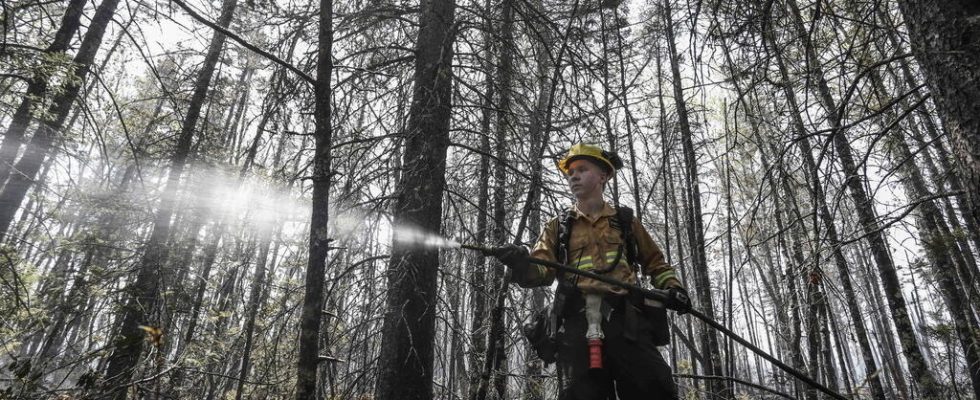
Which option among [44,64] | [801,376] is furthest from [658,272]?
[44,64]

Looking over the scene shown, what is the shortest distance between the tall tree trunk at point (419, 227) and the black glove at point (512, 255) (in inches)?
41.5

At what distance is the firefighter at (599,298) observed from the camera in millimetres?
2812

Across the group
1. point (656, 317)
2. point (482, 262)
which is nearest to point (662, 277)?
point (656, 317)

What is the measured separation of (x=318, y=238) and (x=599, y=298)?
1759 millimetres

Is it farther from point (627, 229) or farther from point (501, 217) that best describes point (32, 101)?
point (627, 229)

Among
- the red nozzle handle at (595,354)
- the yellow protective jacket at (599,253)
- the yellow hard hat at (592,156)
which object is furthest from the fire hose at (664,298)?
the yellow hard hat at (592,156)

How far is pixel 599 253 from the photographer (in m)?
3.16

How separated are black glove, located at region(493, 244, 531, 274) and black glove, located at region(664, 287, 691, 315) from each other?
869mm

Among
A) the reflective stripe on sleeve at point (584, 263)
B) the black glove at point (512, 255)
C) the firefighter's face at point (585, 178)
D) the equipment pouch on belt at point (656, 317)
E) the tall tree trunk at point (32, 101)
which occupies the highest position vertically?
the tall tree trunk at point (32, 101)

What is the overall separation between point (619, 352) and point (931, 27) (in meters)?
2.09

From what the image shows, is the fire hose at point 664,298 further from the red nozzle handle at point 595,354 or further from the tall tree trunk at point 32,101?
the tall tree trunk at point 32,101

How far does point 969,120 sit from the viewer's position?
161cm

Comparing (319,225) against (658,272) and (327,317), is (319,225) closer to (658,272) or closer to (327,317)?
(327,317)

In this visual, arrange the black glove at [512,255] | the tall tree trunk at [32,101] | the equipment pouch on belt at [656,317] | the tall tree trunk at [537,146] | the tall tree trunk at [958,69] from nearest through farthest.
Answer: the tall tree trunk at [958,69], the black glove at [512,255], the equipment pouch on belt at [656,317], the tall tree trunk at [537,146], the tall tree trunk at [32,101]
